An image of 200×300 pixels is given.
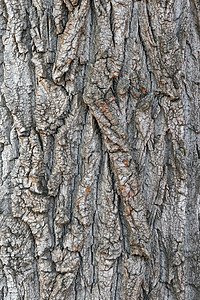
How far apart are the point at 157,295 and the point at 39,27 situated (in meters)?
1.21

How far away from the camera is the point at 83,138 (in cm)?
129

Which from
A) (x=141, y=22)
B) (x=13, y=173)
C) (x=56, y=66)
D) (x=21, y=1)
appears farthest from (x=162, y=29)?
(x=13, y=173)

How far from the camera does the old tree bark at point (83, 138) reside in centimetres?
126

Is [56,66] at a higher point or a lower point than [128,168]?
higher

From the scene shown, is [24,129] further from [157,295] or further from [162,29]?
[157,295]

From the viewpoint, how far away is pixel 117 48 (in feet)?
4.12

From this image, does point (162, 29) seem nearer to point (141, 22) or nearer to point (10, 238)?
point (141, 22)

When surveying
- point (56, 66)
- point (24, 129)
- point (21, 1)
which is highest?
point (21, 1)

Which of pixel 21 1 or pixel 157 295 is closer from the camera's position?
pixel 21 1

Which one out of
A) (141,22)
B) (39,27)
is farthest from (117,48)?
(39,27)

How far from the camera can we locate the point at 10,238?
130cm

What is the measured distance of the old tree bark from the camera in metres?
1.26

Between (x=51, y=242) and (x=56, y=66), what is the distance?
0.70 meters

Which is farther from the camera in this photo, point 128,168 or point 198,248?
point 198,248
